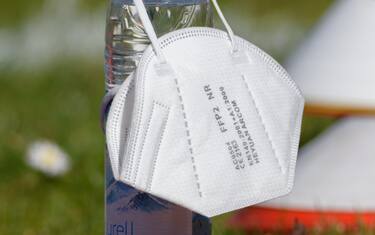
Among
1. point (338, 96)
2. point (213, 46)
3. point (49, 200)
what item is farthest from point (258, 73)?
point (49, 200)

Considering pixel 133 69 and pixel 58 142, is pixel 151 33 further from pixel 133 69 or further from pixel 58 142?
pixel 58 142

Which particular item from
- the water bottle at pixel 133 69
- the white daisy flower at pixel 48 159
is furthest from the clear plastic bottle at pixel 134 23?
the white daisy flower at pixel 48 159

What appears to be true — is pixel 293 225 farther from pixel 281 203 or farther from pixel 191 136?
pixel 191 136

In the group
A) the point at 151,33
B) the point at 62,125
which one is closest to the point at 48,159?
the point at 62,125

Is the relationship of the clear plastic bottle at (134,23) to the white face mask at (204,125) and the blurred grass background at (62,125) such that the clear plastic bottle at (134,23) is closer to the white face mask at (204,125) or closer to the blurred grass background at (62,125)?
the white face mask at (204,125)

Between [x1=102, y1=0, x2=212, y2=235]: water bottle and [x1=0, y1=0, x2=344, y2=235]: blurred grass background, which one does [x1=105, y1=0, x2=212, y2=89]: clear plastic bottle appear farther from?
[x1=0, y1=0, x2=344, y2=235]: blurred grass background

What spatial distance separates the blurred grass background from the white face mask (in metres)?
0.88

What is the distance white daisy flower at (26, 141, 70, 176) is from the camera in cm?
423

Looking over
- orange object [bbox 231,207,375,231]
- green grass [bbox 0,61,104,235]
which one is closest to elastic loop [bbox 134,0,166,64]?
orange object [bbox 231,207,375,231]

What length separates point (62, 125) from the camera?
16.4 feet

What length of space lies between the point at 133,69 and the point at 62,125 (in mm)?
2613

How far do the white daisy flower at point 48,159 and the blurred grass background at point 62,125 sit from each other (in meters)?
0.04

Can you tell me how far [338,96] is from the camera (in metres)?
3.31

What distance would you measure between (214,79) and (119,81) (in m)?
0.30
